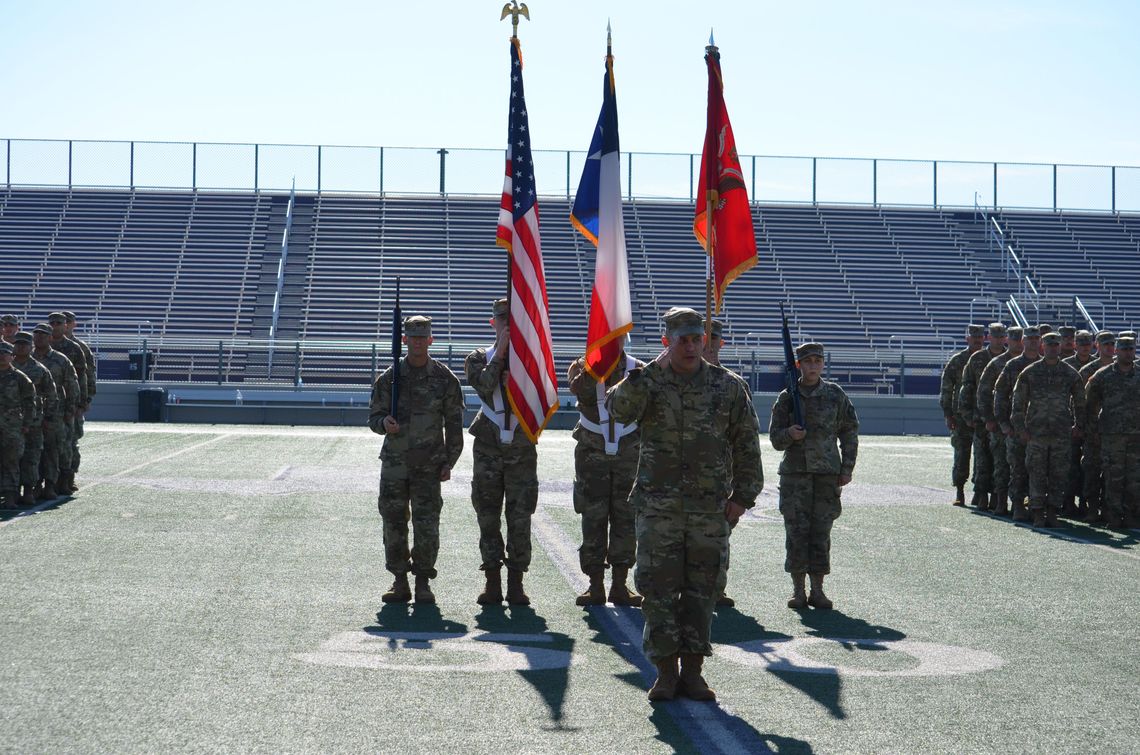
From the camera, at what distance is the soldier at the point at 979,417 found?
51.0 ft

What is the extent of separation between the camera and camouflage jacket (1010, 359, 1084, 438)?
13945 millimetres

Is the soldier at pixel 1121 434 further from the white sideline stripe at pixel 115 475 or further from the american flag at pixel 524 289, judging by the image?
the white sideline stripe at pixel 115 475

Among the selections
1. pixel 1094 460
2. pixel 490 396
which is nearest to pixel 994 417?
pixel 1094 460

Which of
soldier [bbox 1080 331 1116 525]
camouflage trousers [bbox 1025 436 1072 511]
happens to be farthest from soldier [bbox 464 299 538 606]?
soldier [bbox 1080 331 1116 525]

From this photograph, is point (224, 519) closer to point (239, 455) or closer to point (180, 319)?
point (239, 455)

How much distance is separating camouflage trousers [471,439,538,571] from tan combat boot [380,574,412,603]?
0.53 m

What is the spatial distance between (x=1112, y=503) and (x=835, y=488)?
19.9 feet

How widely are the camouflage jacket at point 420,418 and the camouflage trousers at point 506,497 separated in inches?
9.1

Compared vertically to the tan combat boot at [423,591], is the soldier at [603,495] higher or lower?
higher

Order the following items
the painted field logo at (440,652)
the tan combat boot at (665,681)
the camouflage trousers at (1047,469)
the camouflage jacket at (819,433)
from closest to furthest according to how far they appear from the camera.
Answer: the tan combat boot at (665,681)
the painted field logo at (440,652)
the camouflage jacket at (819,433)
the camouflage trousers at (1047,469)

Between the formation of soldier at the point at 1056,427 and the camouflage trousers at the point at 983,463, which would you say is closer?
the formation of soldier at the point at 1056,427

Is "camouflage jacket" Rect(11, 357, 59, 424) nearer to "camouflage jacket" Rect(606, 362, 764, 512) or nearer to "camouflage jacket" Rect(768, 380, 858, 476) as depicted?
"camouflage jacket" Rect(768, 380, 858, 476)

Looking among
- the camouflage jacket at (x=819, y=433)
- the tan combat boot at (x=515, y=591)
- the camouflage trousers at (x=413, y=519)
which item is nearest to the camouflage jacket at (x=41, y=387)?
the camouflage trousers at (x=413, y=519)

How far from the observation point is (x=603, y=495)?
931 cm
